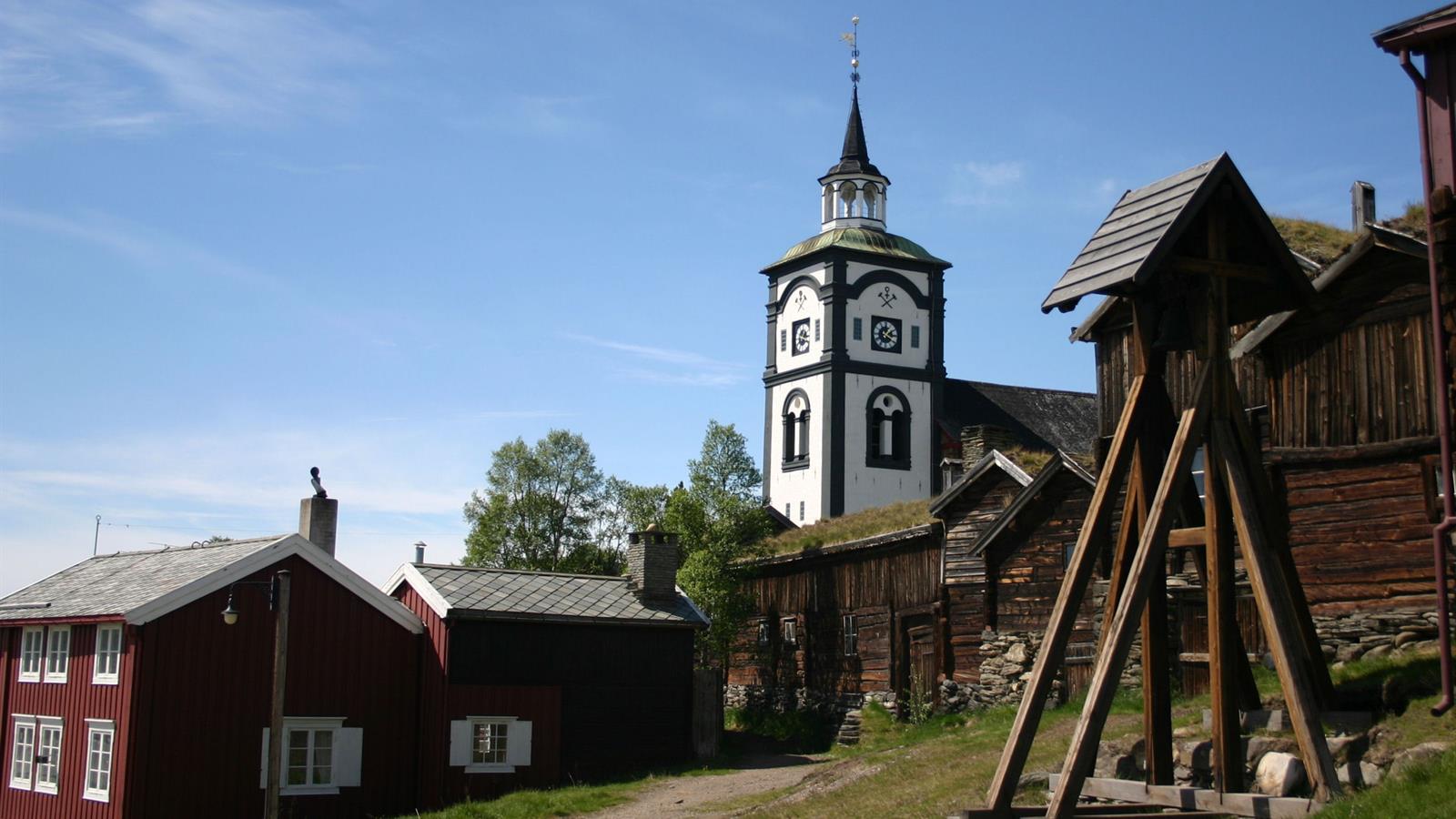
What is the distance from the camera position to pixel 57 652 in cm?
2725

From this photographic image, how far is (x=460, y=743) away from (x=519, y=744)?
1.28 metres

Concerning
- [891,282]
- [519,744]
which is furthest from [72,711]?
[891,282]

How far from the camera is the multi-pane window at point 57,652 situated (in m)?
26.9

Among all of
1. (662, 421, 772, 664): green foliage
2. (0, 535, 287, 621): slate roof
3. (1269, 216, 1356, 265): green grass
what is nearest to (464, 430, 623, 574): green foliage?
(662, 421, 772, 664): green foliage

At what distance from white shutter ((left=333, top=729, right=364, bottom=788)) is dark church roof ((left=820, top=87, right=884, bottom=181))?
52.0 m

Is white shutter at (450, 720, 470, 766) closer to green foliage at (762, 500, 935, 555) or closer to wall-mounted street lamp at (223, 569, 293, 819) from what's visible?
wall-mounted street lamp at (223, 569, 293, 819)

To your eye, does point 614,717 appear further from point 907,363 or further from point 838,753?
point 907,363

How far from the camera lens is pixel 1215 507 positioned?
12.9 m

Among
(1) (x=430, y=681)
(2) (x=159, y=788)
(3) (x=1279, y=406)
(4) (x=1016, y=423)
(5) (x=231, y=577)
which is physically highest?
(4) (x=1016, y=423)

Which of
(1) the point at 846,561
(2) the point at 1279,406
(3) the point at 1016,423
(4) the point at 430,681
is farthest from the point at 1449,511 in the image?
(3) the point at 1016,423

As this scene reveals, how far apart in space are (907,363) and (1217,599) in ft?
197

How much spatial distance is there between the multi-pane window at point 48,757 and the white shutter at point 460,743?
6979 mm

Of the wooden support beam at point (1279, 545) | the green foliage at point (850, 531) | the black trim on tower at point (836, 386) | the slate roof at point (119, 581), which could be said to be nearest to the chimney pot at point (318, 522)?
the slate roof at point (119, 581)

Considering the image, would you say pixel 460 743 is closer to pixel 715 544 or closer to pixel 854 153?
pixel 715 544
